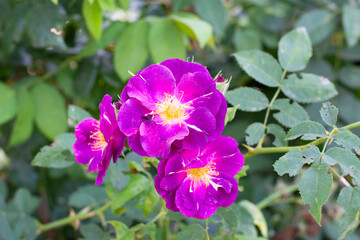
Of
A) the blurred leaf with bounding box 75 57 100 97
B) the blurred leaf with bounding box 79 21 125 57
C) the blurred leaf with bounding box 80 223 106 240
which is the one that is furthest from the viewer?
the blurred leaf with bounding box 75 57 100 97

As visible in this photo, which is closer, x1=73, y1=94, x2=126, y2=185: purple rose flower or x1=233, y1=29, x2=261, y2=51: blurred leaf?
x1=73, y1=94, x2=126, y2=185: purple rose flower

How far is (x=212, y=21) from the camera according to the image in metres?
1.33

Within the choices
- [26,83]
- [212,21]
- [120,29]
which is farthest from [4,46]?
[212,21]

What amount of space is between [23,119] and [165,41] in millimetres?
466

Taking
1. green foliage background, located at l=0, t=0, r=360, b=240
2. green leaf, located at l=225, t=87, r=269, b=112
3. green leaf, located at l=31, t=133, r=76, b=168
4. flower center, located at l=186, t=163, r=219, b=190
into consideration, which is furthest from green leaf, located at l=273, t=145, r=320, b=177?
green leaf, located at l=31, t=133, r=76, b=168

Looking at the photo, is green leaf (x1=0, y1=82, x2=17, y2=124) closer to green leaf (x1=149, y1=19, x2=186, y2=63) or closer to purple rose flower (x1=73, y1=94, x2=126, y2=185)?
green leaf (x1=149, y1=19, x2=186, y2=63)

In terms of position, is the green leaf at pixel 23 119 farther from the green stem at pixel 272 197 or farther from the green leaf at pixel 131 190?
the green stem at pixel 272 197

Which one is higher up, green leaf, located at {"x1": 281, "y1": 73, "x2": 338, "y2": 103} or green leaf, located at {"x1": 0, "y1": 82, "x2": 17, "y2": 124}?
green leaf, located at {"x1": 281, "y1": 73, "x2": 338, "y2": 103}

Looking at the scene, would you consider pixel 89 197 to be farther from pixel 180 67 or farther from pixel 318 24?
pixel 318 24

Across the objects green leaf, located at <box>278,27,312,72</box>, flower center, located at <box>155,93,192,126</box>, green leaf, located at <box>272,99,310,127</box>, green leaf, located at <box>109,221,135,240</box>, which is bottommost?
green leaf, located at <box>109,221,135,240</box>

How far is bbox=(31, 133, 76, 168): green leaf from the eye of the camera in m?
0.89

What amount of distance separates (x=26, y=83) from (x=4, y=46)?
13 centimetres

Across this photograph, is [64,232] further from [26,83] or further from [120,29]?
[120,29]

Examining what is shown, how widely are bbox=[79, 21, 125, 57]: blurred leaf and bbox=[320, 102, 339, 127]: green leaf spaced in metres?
0.69
